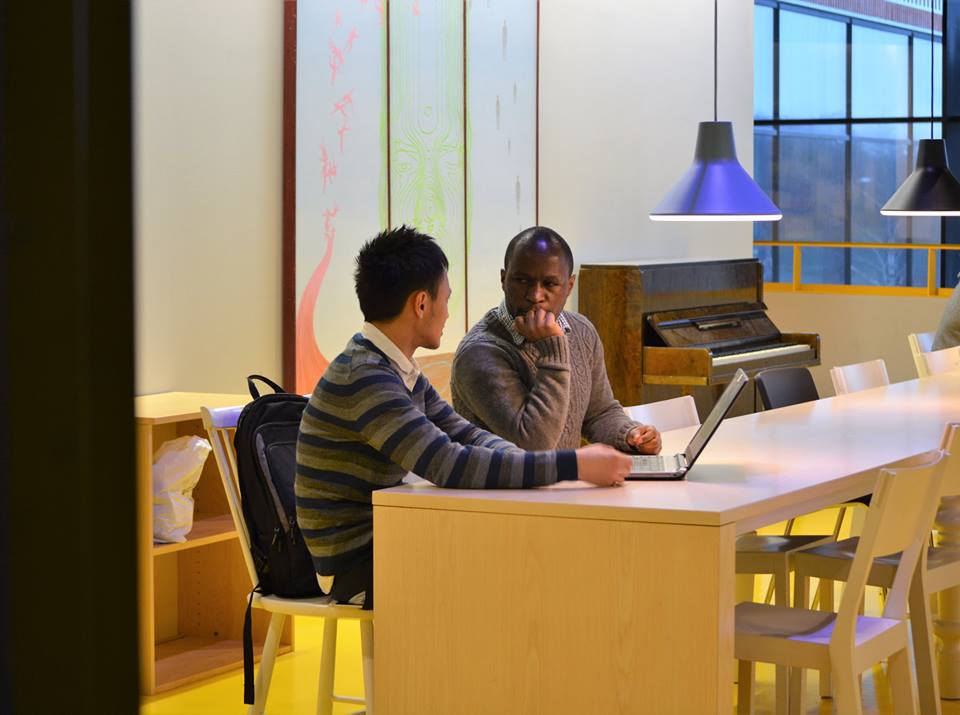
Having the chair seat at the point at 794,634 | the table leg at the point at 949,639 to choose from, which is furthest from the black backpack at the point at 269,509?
the table leg at the point at 949,639

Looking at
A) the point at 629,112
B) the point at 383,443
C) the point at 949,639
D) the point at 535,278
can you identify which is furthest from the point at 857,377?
the point at 383,443

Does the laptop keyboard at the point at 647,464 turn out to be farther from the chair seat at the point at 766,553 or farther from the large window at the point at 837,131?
the large window at the point at 837,131

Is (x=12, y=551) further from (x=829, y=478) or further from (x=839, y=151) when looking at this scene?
(x=839, y=151)

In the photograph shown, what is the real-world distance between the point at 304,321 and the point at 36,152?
4.71 m

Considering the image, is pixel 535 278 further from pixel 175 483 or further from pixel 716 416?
pixel 175 483

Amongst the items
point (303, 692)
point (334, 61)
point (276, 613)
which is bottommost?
point (303, 692)

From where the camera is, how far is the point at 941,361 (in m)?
5.58

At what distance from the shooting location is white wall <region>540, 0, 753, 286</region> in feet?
21.7

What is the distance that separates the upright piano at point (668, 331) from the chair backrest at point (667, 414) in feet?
8.85

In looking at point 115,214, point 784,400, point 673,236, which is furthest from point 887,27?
point 115,214

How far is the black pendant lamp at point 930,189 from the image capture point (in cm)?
667

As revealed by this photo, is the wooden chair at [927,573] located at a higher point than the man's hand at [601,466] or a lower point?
lower

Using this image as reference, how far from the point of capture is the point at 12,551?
344mm

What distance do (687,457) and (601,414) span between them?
74 cm
